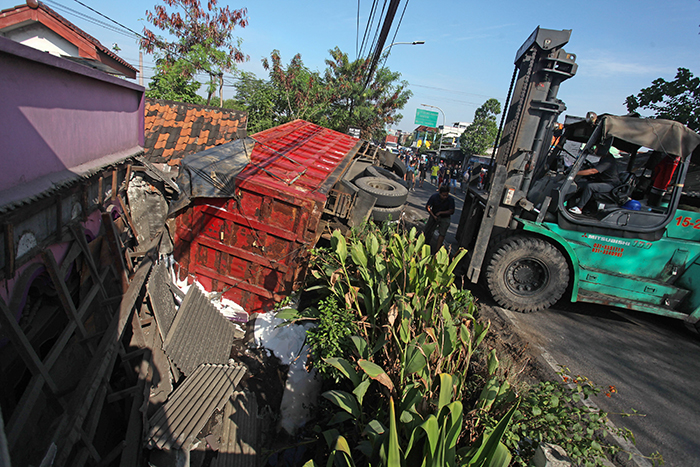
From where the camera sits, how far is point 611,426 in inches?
131

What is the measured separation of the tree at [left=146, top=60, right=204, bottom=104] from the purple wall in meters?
10.1

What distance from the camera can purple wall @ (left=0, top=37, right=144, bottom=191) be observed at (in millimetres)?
1766

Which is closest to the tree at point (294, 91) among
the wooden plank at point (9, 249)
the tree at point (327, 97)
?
the tree at point (327, 97)

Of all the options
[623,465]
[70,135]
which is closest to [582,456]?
[623,465]

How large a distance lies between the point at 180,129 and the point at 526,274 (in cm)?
759

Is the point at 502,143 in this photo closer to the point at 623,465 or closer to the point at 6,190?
the point at 623,465

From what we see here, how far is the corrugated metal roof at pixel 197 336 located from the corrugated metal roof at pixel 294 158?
1.77m

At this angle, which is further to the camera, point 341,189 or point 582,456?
point 341,189

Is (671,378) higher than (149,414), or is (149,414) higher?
(671,378)

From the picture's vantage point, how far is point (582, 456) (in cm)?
212

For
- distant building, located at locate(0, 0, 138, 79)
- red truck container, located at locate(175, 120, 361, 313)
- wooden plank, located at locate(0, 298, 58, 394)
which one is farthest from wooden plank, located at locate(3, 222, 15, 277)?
distant building, located at locate(0, 0, 138, 79)

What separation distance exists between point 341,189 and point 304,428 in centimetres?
353

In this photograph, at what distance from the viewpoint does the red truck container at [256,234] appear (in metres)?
4.76

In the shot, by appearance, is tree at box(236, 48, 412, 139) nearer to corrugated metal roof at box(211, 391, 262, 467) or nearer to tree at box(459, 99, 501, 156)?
tree at box(459, 99, 501, 156)
